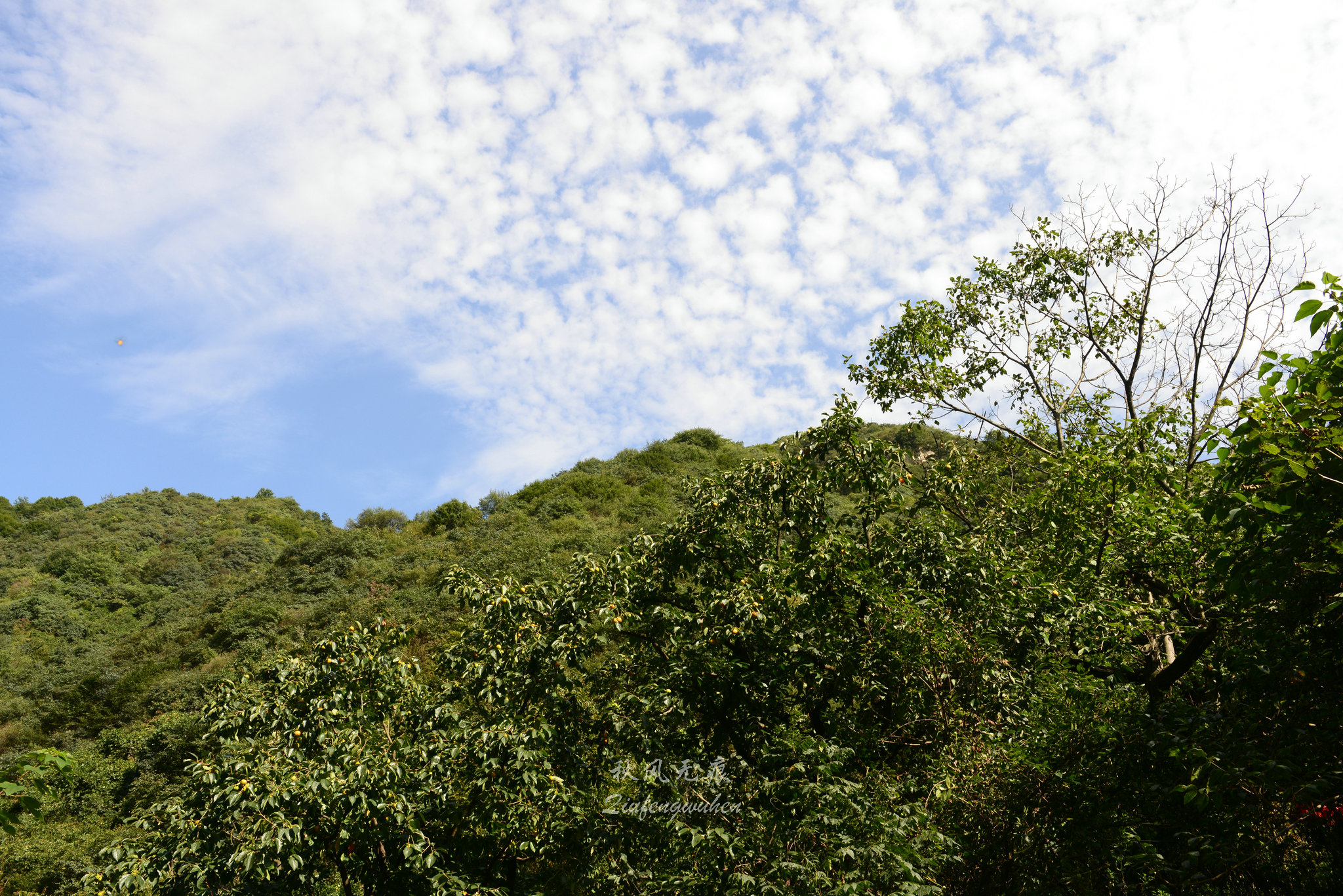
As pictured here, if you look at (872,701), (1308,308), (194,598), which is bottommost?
(872,701)

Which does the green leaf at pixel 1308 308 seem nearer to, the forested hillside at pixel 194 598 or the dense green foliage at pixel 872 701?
the dense green foliage at pixel 872 701

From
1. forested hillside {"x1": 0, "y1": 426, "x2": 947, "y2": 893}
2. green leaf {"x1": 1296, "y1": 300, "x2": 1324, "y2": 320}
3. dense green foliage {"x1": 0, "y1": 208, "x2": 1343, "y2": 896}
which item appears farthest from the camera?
forested hillside {"x1": 0, "y1": 426, "x2": 947, "y2": 893}

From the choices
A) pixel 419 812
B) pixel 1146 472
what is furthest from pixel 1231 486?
pixel 419 812

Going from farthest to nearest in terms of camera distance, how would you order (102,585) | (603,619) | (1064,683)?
(102,585)
(603,619)
(1064,683)

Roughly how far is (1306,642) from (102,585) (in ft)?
174

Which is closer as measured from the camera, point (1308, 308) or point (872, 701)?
point (1308, 308)

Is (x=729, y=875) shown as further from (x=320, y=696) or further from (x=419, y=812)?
(x=320, y=696)

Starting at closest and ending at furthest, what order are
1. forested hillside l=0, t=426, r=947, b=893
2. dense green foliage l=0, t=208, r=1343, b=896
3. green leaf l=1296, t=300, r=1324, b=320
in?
1. green leaf l=1296, t=300, r=1324, b=320
2. dense green foliage l=0, t=208, r=1343, b=896
3. forested hillside l=0, t=426, r=947, b=893

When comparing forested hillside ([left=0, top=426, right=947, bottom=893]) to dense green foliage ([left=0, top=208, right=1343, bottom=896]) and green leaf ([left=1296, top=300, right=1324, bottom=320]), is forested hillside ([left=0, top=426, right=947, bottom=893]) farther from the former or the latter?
green leaf ([left=1296, top=300, right=1324, bottom=320])

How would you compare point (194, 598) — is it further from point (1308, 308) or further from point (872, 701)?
point (1308, 308)

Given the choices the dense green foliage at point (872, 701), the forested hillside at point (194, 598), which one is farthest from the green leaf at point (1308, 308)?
the forested hillside at point (194, 598)

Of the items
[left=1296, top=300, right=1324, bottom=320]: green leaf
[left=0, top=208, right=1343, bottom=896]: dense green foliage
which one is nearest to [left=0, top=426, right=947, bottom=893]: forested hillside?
[left=0, top=208, right=1343, bottom=896]: dense green foliage

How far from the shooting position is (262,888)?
6461mm

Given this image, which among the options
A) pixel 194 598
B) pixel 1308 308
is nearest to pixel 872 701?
pixel 1308 308
